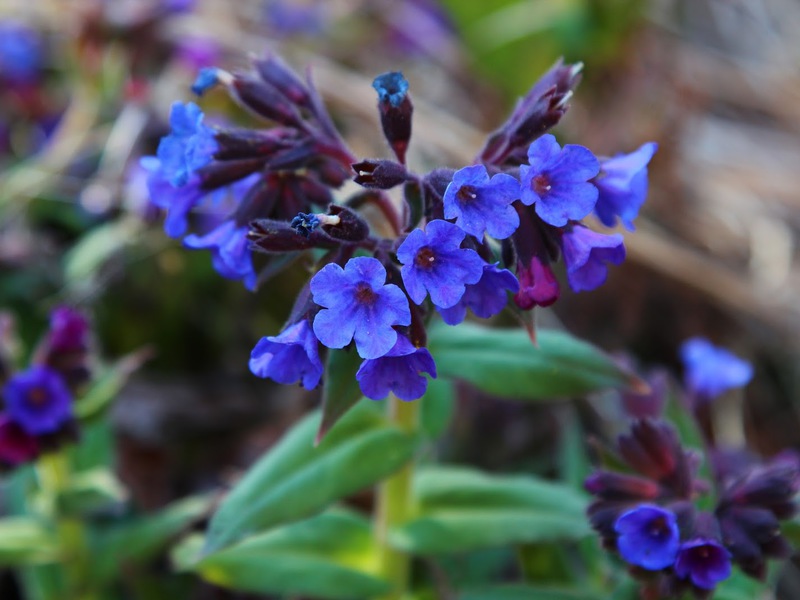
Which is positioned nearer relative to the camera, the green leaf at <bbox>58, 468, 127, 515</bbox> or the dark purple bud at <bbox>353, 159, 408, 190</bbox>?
the dark purple bud at <bbox>353, 159, 408, 190</bbox>

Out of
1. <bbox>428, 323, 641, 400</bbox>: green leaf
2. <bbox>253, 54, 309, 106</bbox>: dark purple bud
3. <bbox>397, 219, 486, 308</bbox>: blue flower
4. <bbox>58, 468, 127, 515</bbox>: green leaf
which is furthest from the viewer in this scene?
<bbox>58, 468, 127, 515</bbox>: green leaf

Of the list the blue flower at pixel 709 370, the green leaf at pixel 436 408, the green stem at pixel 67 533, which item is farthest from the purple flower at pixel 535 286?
the green stem at pixel 67 533

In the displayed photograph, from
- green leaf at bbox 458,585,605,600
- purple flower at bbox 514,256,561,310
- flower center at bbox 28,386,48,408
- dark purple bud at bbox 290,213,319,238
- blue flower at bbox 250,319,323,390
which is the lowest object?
green leaf at bbox 458,585,605,600

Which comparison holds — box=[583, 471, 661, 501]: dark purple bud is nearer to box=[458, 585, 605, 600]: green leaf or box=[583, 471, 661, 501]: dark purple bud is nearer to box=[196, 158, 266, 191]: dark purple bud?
box=[458, 585, 605, 600]: green leaf

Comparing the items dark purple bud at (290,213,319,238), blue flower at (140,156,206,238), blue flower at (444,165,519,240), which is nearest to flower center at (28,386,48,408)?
blue flower at (140,156,206,238)

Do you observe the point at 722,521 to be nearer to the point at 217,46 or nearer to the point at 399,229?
the point at 399,229

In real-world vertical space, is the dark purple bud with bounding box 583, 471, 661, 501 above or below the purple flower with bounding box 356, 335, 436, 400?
below

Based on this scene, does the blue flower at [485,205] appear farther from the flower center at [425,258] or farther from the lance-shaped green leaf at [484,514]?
the lance-shaped green leaf at [484,514]

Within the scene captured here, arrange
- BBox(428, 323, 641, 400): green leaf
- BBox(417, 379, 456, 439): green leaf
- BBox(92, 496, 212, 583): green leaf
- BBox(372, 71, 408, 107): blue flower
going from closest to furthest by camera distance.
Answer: BBox(372, 71, 408, 107): blue flower, BBox(428, 323, 641, 400): green leaf, BBox(417, 379, 456, 439): green leaf, BBox(92, 496, 212, 583): green leaf
